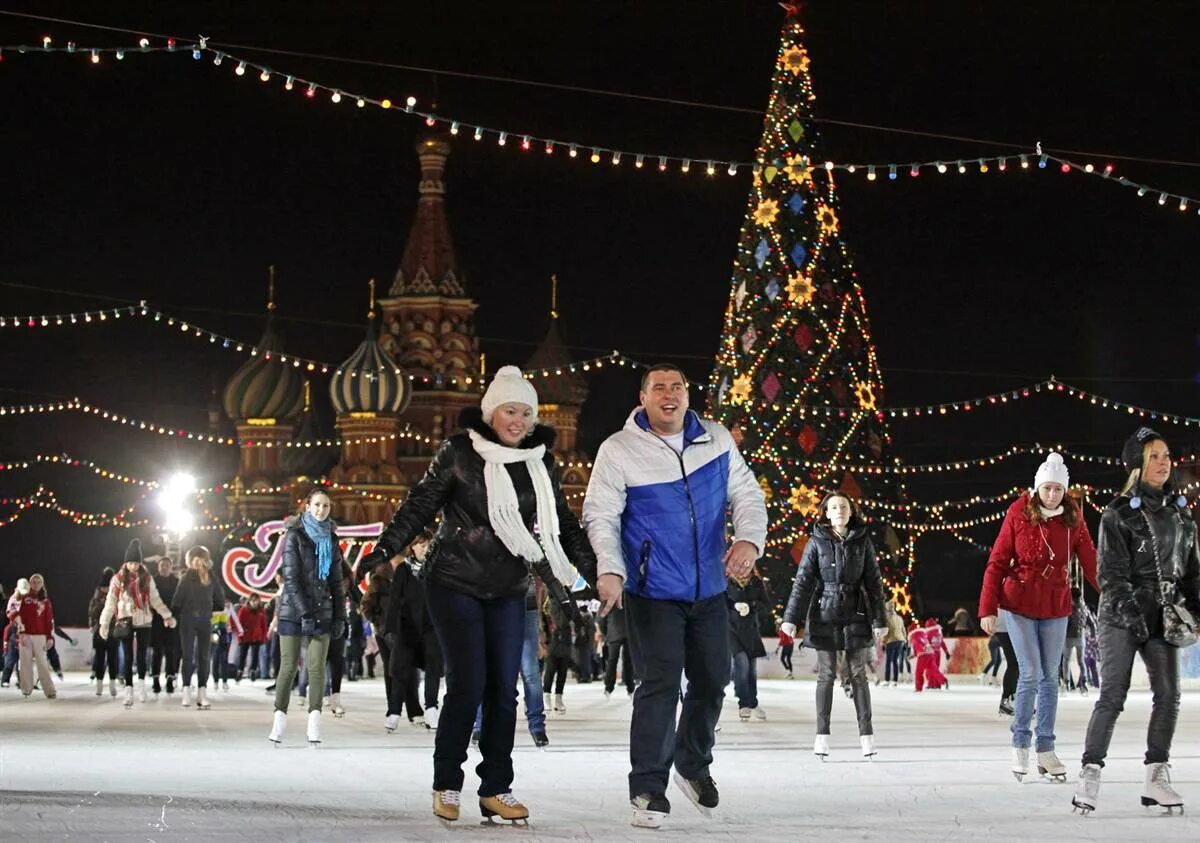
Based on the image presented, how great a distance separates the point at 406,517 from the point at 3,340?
200 ft

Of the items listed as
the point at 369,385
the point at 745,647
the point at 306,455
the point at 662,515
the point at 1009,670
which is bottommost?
the point at 1009,670

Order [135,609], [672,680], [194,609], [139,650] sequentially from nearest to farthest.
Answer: [672,680], [194,609], [135,609], [139,650]

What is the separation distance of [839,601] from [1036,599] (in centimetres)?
211

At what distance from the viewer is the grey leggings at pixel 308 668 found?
45.4ft

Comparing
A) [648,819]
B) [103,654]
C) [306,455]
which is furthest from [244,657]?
[306,455]

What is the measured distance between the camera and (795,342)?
35.7 m

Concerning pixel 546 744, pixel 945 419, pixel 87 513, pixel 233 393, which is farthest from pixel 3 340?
pixel 546 744

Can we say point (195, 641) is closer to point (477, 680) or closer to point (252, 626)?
point (252, 626)

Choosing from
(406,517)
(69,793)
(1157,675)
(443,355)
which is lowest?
(69,793)

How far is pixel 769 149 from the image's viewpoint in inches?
1395

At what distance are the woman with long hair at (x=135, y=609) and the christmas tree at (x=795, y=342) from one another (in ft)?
48.1

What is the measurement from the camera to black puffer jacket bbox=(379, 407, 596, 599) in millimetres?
8789

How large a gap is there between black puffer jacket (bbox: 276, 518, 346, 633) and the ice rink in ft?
2.67

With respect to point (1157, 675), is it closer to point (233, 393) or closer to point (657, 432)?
point (657, 432)
